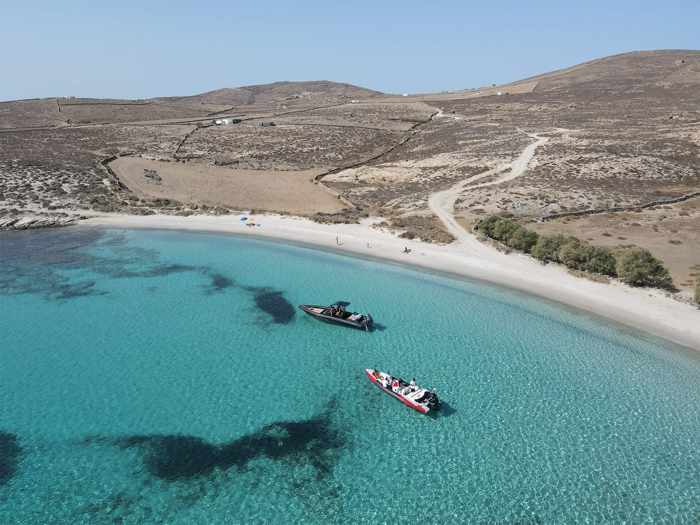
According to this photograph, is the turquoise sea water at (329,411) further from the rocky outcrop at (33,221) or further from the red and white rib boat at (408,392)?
the rocky outcrop at (33,221)

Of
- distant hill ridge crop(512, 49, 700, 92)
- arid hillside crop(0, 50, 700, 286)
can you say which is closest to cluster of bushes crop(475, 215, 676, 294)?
arid hillside crop(0, 50, 700, 286)

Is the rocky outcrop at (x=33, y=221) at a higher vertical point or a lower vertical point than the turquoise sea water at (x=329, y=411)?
higher

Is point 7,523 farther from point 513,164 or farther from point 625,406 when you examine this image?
point 513,164

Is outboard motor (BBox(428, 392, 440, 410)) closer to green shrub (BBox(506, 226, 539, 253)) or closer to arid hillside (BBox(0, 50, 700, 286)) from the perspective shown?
green shrub (BBox(506, 226, 539, 253))

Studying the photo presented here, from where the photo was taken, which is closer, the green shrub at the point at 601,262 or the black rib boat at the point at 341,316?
the black rib boat at the point at 341,316

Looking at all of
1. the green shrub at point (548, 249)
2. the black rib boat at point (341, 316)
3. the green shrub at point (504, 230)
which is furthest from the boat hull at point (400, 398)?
the green shrub at point (504, 230)
